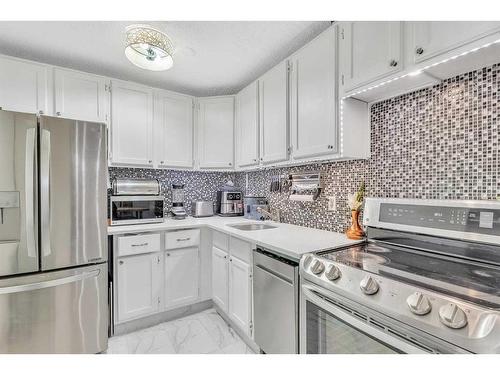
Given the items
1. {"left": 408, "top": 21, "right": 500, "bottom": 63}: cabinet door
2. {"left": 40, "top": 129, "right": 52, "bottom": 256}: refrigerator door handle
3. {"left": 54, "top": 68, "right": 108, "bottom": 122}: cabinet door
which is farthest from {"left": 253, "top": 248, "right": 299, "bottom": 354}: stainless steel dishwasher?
{"left": 54, "top": 68, "right": 108, "bottom": 122}: cabinet door

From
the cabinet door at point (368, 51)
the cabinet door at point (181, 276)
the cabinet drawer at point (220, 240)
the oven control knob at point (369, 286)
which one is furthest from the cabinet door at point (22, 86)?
the oven control knob at point (369, 286)

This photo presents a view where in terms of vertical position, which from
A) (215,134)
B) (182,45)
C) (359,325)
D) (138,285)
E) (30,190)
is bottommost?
(138,285)

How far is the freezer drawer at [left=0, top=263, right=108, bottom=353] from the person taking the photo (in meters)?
1.54

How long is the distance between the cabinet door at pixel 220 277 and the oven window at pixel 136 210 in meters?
0.69

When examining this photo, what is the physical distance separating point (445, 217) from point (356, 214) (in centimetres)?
51

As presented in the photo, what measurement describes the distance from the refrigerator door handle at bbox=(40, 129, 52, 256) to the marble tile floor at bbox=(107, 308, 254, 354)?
95 centimetres

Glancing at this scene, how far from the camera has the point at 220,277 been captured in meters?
2.24

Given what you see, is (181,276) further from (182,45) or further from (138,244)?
(182,45)

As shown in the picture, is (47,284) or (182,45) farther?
(182,45)

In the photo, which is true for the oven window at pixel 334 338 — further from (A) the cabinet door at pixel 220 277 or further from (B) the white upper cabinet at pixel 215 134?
(B) the white upper cabinet at pixel 215 134

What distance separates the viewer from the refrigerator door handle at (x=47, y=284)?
153cm

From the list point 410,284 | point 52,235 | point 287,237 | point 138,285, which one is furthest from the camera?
point 138,285

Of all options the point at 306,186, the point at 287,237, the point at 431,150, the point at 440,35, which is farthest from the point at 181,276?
the point at 440,35
